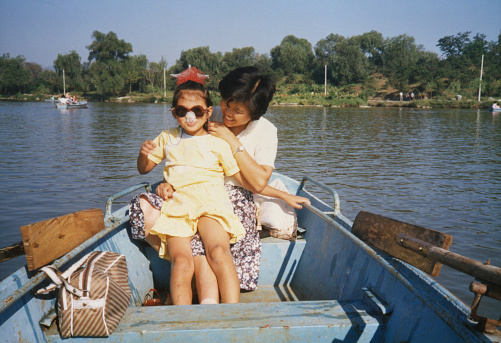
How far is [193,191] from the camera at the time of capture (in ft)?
8.66

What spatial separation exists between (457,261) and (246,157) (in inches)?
62.6

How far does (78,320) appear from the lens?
1.81m

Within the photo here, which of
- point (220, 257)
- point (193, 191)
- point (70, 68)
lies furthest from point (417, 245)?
point (70, 68)

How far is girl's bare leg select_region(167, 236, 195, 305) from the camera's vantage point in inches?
86.0

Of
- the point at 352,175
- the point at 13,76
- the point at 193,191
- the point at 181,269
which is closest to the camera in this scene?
the point at 181,269

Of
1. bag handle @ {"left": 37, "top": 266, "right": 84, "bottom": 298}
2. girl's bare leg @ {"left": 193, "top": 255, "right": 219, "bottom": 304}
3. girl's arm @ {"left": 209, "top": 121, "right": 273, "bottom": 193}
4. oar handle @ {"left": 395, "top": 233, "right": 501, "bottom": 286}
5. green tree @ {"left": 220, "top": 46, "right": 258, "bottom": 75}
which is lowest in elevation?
girl's bare leg @ {"left": 193, "top": 255, "right": 219, "bottom": 304}

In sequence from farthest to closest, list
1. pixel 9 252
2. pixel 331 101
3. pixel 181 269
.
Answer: pixel 331 101 < pixel 181 269 < pixel 9 252

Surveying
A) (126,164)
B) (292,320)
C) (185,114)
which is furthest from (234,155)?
(126,164)

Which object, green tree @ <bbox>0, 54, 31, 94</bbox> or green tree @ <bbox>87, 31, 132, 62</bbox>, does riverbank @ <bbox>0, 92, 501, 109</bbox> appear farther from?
green tree @ <bbox>87, 31, 132, 62</bbox>

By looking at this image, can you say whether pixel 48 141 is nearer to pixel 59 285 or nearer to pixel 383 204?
pixel 383 204

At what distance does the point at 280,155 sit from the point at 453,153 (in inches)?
248

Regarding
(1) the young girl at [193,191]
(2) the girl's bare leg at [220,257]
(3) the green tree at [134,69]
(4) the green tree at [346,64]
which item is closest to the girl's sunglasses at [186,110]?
(1) the young girl at [193,191]

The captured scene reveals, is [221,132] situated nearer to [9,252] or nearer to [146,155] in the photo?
[146,155]

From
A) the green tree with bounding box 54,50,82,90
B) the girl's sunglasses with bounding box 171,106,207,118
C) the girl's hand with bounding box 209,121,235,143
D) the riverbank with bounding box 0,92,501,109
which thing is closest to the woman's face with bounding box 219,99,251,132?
the girl's hand with bounding box 209,121,235,143
